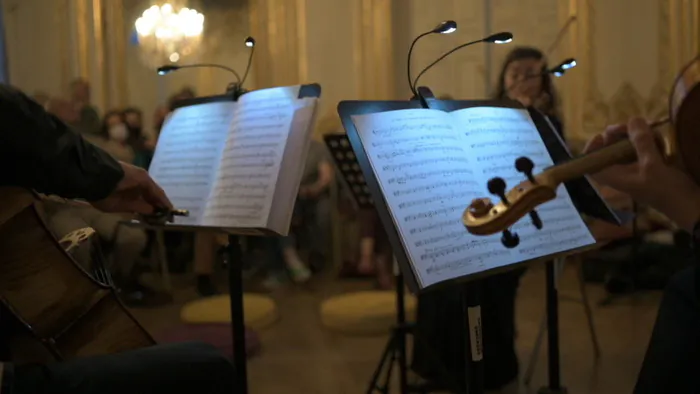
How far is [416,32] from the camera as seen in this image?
5.00 metres

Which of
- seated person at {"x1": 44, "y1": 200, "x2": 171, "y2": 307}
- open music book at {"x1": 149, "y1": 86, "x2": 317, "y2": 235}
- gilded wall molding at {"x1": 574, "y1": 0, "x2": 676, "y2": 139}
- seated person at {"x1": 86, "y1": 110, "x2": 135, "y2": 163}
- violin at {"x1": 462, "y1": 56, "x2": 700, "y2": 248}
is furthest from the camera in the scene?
gilded wall molding at {"x1": 574, "y1": 0, "x2": 676, "y2": 139}

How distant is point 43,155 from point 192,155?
0.72 metres

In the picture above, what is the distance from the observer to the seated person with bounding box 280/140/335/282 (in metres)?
4.38

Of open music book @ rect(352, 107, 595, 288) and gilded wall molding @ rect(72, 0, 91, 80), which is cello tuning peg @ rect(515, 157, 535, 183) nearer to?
open music book @ rect(352, 107, 595, 288)

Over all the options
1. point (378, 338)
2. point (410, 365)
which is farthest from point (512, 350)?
point (378, 338)

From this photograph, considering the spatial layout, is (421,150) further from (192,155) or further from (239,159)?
(192,155)

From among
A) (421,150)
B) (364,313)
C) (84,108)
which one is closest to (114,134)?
(84,108)

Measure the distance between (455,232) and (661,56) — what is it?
14.1ft

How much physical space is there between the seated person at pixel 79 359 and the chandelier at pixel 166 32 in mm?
4179

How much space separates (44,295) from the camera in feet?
3.49

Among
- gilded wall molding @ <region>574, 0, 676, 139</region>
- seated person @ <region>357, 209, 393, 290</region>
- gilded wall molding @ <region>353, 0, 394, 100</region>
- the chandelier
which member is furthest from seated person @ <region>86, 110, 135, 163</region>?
gilded wall molding @ <region>574, 0, 676, 139</region>

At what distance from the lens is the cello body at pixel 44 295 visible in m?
1.03

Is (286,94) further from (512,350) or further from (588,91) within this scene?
(588,91)

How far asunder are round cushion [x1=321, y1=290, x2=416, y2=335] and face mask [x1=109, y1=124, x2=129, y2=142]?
1984 millimetres
